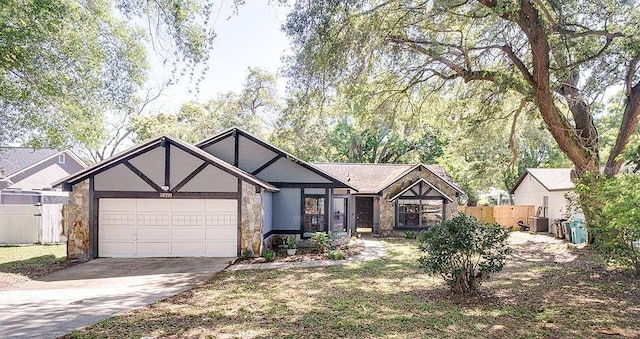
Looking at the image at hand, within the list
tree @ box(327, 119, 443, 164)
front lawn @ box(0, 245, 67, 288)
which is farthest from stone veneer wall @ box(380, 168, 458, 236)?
tree @ box(327, 119, 443, 164)

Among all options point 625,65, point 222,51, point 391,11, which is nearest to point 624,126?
point 625,65

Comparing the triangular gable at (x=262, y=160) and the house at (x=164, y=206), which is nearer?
the house at (x=164, y=206)

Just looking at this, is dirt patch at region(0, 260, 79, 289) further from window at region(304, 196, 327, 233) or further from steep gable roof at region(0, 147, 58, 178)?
steep gable roof at region(0, 147, 58, 178)

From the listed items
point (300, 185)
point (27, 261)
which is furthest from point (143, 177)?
point (300, 185)

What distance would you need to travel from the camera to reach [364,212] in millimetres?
21672

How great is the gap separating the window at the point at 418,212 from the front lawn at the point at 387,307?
913cm

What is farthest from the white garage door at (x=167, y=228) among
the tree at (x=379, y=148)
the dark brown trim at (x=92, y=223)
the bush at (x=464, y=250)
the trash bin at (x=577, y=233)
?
the tree at (x=379, y=148)

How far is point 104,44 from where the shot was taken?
392 inches

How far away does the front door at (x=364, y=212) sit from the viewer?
21.5 meters

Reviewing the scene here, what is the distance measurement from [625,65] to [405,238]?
1082 cm

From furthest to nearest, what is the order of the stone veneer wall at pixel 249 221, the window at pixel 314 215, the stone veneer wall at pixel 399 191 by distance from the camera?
the stone veneer wall at pixel 399 191 → the window at pixel 314 215 → the stone veneer wall at pixel 249 221

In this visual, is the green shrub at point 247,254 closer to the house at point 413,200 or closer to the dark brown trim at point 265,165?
the dark brown trim at point 265,165

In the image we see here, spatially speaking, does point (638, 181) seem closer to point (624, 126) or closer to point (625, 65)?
→ point (625, 65)

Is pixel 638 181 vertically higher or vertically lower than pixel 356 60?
lower
